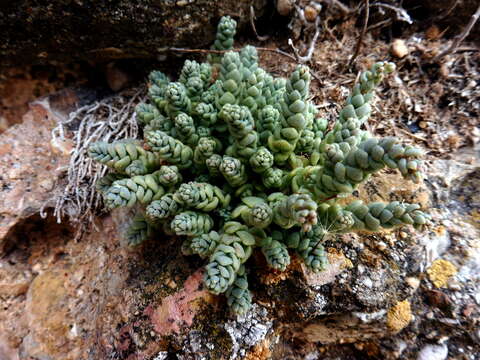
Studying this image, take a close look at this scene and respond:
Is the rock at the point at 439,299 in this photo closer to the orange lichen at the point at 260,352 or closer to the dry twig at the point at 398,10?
the orange lichen at the point at 260,352

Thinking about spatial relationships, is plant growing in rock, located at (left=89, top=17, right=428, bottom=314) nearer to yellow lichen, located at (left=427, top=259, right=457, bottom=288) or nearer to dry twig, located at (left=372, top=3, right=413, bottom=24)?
yellow lichen, located at (left=427, top=259, right=457, bottom=288)

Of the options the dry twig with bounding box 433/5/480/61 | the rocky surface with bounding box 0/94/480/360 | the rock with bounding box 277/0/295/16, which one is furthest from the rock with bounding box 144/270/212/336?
the dry twig with bounding box 433/5/480/61

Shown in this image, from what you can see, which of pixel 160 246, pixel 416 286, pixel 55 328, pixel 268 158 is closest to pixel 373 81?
pixel 268 158

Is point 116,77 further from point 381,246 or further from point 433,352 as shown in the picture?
point 433,352

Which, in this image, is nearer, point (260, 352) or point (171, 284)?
point (260, 352)

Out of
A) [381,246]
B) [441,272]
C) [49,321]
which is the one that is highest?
[381,246]

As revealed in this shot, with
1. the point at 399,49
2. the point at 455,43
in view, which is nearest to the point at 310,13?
the point at 399,49
